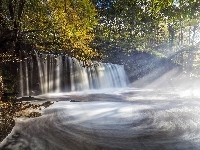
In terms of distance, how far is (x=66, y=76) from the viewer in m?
20.1

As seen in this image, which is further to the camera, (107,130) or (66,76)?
(66,76)

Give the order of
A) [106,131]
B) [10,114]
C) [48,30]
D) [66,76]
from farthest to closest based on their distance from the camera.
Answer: [66,76]
[48,30]
[10,114]
[106,131]

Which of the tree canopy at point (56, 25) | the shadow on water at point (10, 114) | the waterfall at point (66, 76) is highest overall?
the tree canopy at point (56, 25)

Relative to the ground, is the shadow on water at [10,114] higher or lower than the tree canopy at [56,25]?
lower

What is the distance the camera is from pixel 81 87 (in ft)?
69.5

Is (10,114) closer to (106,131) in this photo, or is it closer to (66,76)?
(106,131)

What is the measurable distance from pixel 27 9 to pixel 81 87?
1032 cm

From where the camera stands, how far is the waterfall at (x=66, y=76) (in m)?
16.0

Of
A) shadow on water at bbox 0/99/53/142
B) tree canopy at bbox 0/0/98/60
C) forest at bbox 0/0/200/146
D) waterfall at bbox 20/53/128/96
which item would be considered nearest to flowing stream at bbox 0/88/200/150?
shadow on water at bbox 0/99/53/142

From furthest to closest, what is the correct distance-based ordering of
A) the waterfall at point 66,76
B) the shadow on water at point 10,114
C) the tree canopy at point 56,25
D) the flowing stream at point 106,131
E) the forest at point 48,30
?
the waterfall at point 66,76 < the tree canopy at point 56,25 < the shadow on water at point 10,114 < the forest at point 48,30 < the flowing stream at point 106,131

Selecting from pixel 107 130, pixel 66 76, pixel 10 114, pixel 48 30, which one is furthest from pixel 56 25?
pixel 66 76

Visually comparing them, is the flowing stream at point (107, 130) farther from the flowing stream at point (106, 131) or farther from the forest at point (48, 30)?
the forest at point (48, 30)

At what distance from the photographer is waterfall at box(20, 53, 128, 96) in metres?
16.0

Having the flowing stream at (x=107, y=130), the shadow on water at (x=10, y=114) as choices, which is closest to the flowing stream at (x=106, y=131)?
the flowing stream at (x=107, y=130)
